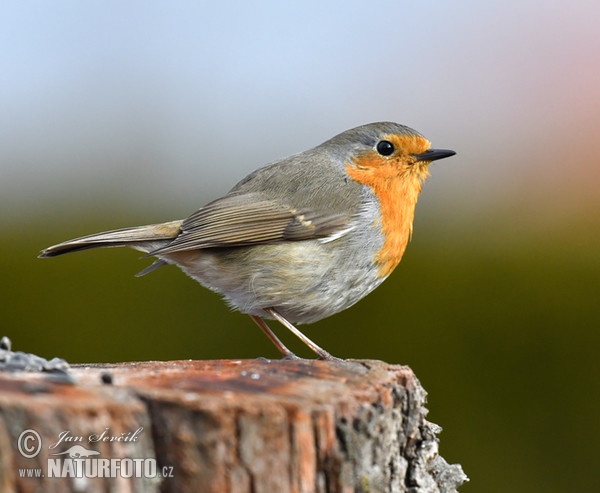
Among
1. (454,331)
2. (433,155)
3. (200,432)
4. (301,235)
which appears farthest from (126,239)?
(454,331)

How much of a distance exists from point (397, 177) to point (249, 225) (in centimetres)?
92

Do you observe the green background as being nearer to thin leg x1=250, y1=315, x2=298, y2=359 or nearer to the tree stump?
thin leg x1=250, y1=315, x2=298, y2=359

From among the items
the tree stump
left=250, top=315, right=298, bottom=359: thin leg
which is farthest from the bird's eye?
the tree stump

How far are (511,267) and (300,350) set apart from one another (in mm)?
1577

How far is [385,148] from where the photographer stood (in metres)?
5.10

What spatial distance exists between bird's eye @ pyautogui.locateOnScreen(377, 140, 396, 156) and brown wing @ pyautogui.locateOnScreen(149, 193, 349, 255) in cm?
61

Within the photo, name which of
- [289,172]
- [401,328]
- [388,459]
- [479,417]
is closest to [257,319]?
[289,172]

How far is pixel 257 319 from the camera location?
514cm

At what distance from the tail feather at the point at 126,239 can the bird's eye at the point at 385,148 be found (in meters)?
1.19

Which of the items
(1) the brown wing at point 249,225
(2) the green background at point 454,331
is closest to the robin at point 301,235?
(1) the brown wing at point 249,225

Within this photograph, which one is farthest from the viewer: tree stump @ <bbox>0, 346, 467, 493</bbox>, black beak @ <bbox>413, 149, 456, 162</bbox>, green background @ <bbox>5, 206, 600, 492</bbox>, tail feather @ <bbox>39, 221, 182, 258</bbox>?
green background @ <bbox>5, 206, 600, 492</bbox>

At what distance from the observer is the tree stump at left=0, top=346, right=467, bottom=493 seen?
243 centimetres

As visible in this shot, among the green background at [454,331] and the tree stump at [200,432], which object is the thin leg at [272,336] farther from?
the tree stump at [200,432]

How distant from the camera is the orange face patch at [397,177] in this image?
16.0 ft
